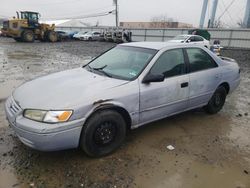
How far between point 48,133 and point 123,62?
6.17 feet

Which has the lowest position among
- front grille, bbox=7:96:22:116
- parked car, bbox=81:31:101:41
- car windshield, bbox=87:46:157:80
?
parked car, bbox=81:31:101:41

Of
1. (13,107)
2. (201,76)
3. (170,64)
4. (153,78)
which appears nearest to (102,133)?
(153,78)

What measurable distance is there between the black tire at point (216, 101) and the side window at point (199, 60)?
2.00ft

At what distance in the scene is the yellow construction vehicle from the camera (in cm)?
2628

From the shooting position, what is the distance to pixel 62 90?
3393 millimetres

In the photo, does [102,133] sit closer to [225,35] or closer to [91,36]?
[225,35]

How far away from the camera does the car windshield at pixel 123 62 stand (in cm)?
390

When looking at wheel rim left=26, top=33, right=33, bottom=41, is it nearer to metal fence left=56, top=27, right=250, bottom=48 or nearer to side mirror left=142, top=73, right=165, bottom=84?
metal fence left=56, top=27, right=250, bottom=48

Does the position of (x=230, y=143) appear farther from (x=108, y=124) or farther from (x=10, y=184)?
(x=10, y=184)

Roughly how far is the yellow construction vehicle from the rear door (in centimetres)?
2561

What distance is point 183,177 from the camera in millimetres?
3186

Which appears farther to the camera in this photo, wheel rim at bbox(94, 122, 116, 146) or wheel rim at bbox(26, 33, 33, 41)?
wheel rim at bbox(26, 33, 33, 41)

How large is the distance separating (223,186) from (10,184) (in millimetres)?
2582

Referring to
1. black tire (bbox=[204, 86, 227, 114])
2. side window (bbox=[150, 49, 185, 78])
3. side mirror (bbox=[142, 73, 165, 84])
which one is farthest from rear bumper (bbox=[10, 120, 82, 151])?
black tire (bbox=[204, 86, 227, 114])
